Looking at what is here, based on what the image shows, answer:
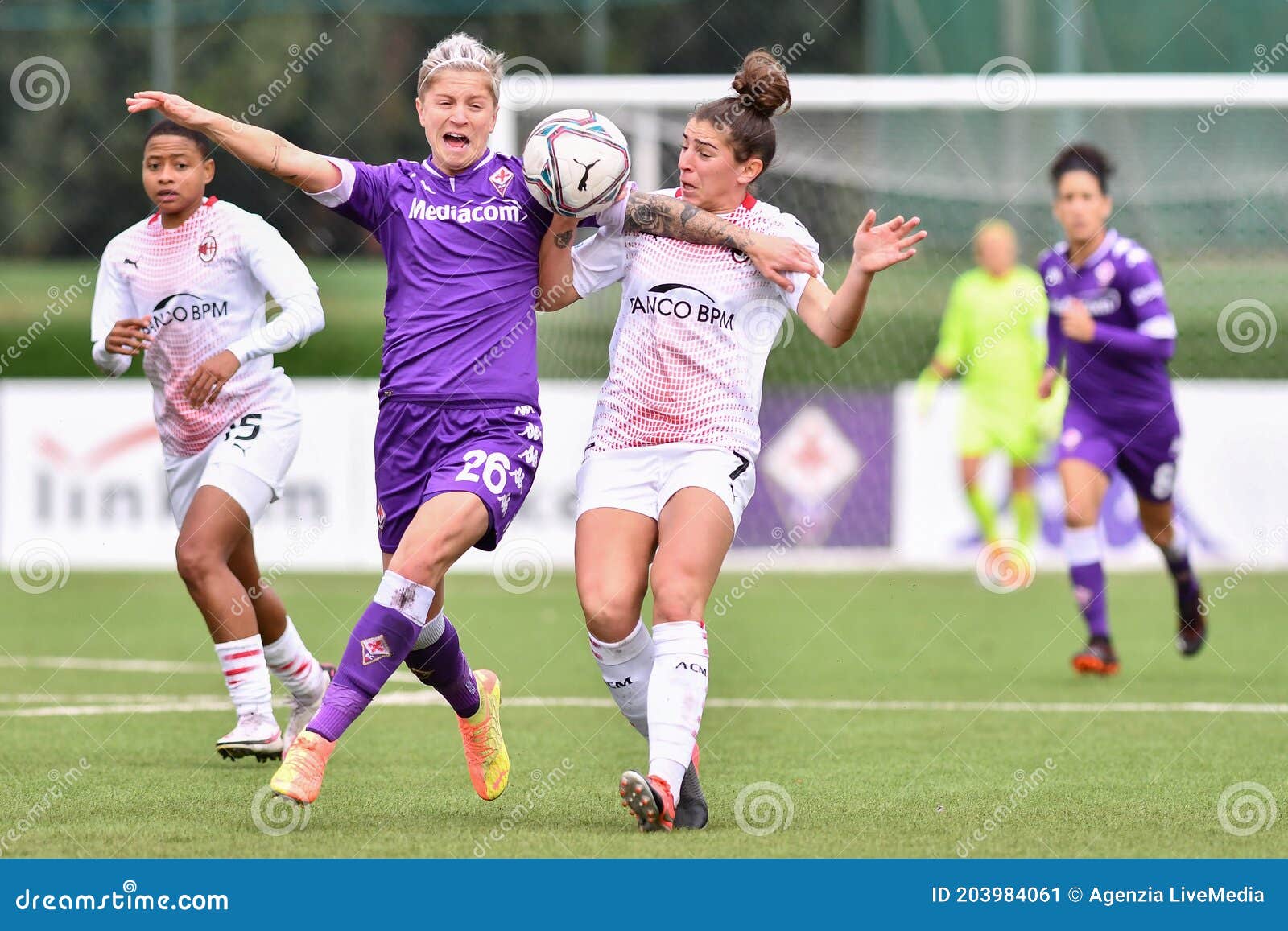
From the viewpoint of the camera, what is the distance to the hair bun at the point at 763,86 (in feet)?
18.5

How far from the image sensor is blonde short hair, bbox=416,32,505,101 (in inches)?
227

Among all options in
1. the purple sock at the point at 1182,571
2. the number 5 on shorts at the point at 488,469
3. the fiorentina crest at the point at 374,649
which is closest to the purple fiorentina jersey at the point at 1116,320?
the purple sock at the point at 1182,571

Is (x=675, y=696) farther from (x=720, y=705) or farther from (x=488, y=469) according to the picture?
(x=720, y=705)

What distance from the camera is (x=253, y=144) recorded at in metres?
5.51

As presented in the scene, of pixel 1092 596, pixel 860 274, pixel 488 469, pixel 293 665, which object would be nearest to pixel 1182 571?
pixel 1092 596

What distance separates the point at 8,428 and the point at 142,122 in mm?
11506

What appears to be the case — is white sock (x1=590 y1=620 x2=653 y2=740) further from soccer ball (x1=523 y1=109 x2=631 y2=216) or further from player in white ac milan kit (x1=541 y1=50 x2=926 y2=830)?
soccer ball (x1=523 y1=109 x2=631 y2=216)

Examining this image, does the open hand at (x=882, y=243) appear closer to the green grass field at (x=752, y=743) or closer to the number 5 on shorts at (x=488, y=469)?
the number 5 on shorts at (x=488, y=469)

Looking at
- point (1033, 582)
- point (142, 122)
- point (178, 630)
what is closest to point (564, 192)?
point (178, 630)

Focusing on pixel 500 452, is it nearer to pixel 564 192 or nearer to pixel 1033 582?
pixel 564 192

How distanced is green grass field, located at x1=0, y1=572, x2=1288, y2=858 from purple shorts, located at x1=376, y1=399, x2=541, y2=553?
926 millimetres

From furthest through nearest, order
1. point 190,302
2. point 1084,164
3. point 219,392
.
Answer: point 1084,164 < point 190,302 < point 219,392

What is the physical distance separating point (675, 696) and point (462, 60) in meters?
2.09

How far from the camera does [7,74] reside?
2725 centimetres
